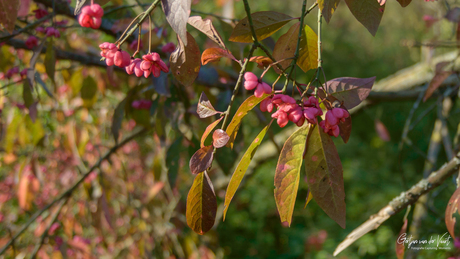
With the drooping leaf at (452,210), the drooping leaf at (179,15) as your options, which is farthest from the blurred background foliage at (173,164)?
the drooping leaf at (452,210)

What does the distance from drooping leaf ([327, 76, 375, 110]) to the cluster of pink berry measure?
0.35m

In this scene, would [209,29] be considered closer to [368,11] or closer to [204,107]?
[204,107]

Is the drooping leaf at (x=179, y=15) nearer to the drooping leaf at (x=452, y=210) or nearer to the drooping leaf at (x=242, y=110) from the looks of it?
the drooping leaf at (x=242, y=110)

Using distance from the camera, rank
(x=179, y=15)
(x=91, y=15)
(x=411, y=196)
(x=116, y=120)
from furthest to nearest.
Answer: (x=116, y=120)
(x=411, y=196)
(x=91, y=15)
(x=179, y=15)

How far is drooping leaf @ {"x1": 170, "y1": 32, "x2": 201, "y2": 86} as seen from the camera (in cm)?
43

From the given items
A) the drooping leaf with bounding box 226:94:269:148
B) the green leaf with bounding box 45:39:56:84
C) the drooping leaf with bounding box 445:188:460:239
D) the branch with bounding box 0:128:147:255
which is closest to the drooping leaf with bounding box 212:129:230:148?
the drooping leaf with bounding box 226:94:269:148

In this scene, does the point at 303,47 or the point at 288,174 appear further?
the point at 303,47

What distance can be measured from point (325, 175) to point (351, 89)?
0.12 m

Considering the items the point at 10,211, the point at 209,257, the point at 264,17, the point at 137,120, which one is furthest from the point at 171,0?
the point at 10,211

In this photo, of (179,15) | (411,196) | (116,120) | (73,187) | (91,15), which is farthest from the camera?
(73,187)

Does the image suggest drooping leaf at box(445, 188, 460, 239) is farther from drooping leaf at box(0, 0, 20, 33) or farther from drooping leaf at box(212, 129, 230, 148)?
drooping leaf at box(0, 0, 20, 33)

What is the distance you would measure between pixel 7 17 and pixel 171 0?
26 cm

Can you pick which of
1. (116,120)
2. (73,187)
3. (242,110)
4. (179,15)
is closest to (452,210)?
(242,110)

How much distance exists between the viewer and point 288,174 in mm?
394
